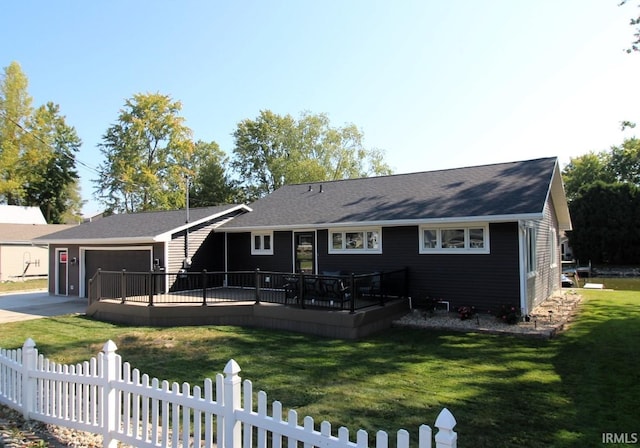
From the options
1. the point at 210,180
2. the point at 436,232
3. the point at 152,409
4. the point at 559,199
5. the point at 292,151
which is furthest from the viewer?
the point at 292,151

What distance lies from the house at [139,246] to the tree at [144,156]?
1897 cm

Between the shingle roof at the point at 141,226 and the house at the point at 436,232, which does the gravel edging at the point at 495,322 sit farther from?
the shingle roof at the point at 141,226

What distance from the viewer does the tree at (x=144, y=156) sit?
123 feet

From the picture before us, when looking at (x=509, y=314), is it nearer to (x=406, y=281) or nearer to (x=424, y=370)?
Answer: (x=406, y=281)

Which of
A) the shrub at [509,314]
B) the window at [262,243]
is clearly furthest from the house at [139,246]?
the shrub at [509,314]

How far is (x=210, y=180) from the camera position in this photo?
4416cm

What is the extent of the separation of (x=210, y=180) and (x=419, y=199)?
34.4m

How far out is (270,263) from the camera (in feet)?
51.1

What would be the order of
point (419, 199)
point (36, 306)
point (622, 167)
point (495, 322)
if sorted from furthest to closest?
point (622, 167) → point (36, 306) → point (419, 199) → point (495, 322)

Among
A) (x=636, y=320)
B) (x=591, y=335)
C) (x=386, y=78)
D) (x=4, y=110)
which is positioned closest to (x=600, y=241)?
(x=386, y=78)

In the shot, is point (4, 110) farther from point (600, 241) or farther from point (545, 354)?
point (600, 241)

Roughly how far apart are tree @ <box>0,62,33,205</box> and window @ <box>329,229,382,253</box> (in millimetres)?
37106

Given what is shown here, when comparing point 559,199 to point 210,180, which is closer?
point 559,199

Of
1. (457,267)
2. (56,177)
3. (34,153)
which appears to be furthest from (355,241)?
(56,177)
